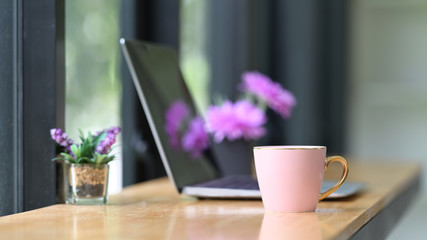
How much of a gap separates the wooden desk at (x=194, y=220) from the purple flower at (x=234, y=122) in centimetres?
32

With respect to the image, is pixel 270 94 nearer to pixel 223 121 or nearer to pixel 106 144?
pixel 223 121

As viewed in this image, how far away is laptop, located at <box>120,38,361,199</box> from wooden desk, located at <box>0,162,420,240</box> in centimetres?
2

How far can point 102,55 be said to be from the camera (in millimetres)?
1547

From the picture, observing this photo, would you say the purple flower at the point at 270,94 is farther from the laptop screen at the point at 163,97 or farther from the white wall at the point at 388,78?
the white wall at the point at 388,78

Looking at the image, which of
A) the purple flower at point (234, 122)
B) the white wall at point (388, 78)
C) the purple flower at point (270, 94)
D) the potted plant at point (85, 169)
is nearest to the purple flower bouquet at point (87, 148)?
the potted plant at point (85, 169)

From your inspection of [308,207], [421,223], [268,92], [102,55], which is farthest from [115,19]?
[421,223]

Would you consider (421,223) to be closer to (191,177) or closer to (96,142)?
(191,177)

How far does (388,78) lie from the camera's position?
3.99 meters

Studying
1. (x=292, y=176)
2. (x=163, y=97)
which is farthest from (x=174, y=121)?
(x=292, y=176)

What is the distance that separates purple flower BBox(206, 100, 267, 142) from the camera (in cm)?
149

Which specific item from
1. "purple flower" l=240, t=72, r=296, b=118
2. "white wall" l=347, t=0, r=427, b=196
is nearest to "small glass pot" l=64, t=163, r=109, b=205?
"purple flower" l=240, t=72, r=296, b=118

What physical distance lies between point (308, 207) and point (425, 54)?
332cm

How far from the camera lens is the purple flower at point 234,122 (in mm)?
1485

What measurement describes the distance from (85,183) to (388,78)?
3254mm
